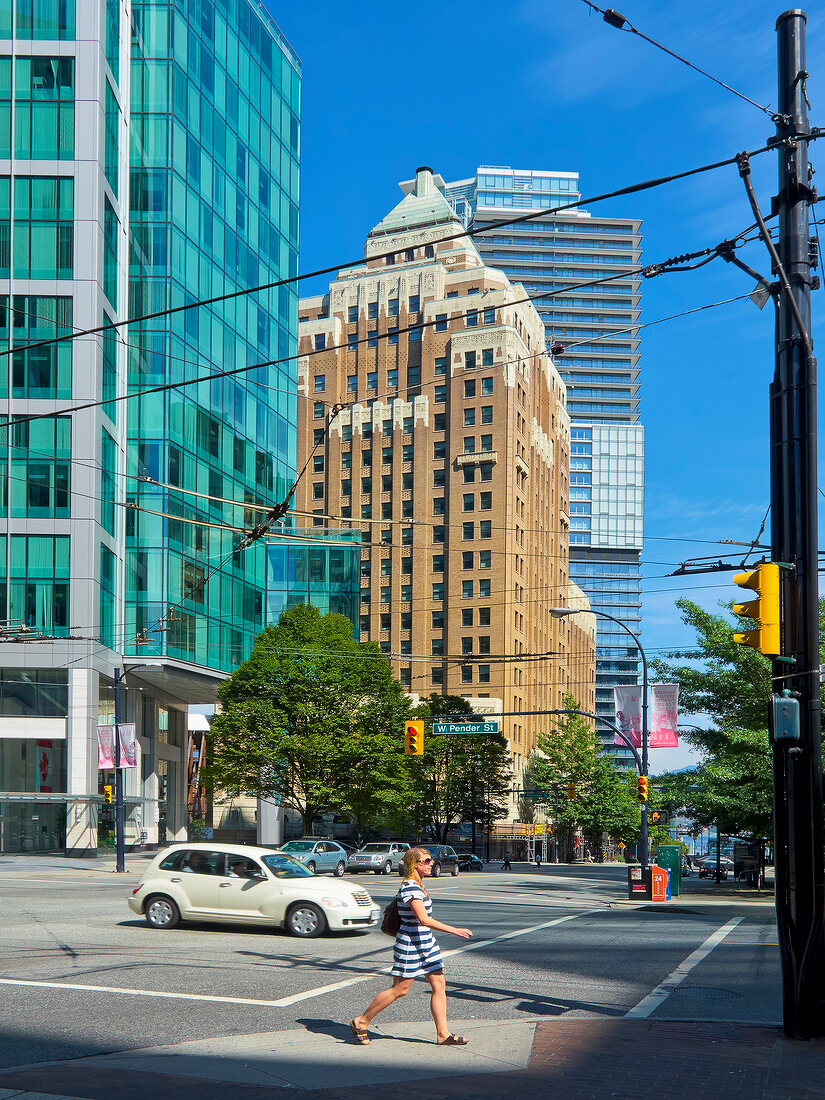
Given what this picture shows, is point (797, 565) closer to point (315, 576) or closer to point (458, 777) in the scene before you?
point (315, 576)

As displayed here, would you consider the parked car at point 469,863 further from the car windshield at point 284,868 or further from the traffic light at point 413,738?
the car windshield at point 284,868

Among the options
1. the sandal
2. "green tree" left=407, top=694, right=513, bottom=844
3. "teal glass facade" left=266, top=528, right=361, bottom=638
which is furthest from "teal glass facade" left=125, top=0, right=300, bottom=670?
the sandal

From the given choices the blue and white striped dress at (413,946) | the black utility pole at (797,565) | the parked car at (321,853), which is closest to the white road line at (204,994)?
the blue and white striped dress at (413,946)

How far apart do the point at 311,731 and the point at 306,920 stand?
35.4 meters

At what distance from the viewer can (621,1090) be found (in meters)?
8.87

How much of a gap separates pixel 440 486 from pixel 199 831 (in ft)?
183

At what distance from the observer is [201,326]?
A: 5903 cm

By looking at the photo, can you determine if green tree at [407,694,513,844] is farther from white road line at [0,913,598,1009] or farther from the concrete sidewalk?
the concrete sidewalk

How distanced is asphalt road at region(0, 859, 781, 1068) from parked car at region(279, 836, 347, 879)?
15.7 m

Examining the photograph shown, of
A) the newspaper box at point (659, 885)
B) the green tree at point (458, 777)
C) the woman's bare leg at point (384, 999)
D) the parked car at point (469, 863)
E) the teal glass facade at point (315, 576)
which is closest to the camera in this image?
the woman's bare leg at point (384, 999)

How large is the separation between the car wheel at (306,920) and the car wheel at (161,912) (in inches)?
80.0

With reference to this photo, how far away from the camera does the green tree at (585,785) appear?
92000mm

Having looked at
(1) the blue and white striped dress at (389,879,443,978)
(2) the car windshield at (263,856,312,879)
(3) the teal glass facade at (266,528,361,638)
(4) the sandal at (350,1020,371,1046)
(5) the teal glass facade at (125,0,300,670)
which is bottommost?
(2) the car windshield at (263,856,312,879)

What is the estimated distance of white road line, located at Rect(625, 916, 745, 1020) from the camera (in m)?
12.9
